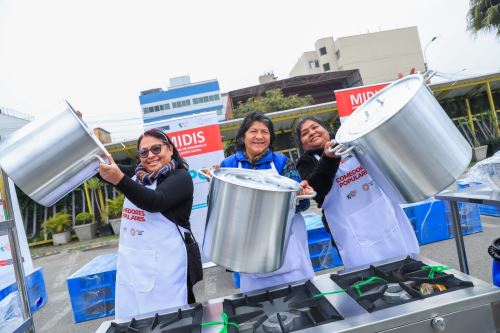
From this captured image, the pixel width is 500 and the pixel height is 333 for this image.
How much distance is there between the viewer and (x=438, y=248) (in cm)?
396

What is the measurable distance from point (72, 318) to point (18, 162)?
3.30 m

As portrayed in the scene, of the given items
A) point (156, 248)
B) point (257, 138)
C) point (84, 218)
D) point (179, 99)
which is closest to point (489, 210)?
point (257, 138)

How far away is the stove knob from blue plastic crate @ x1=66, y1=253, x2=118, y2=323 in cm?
331

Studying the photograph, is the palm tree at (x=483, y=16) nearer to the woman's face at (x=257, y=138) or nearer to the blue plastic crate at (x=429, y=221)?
the blue plastic crate at (x=429, y=221)

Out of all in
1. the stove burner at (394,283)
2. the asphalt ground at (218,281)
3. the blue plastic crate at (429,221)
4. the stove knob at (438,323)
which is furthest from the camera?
the blue plastic crate at (429,221)

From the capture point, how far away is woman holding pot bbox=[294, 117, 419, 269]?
5.48ft

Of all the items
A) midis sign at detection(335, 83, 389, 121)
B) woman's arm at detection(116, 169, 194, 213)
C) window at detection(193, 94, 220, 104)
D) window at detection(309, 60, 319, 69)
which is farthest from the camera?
window at detection(309, 60, 319, 69)

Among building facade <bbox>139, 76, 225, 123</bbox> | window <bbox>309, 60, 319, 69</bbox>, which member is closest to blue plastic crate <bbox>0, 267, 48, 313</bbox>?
building facade <bbox>139, 76, 225, 123</bbox>

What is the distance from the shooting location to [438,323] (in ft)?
3.03

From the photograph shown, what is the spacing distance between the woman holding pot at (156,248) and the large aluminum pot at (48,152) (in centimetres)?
36

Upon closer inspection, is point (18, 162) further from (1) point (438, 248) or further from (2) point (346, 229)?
(1) point (438, 248)

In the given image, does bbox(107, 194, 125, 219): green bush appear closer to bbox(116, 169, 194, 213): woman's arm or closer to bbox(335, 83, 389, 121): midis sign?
bbox(335, 83, 389, 121): midis sign

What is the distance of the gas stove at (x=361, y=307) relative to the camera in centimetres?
93

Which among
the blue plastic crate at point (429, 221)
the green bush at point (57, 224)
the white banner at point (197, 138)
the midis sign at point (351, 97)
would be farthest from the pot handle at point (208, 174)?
the green bush at point (57, 224)
